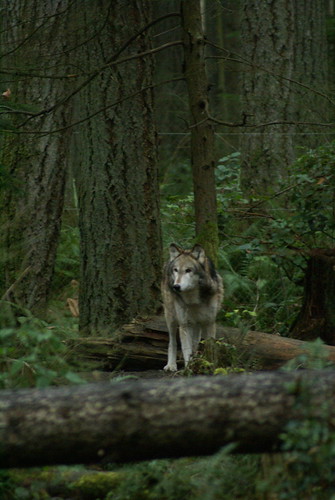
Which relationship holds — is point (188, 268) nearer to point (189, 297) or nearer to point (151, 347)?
point (189, 297)

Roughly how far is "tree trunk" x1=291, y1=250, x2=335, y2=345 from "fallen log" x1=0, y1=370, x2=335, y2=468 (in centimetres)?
503

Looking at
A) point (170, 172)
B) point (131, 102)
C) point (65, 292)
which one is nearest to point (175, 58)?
point (170, 172)

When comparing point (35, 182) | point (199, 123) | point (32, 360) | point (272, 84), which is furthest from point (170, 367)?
point (272, 84)

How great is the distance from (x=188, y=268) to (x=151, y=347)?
108 cm

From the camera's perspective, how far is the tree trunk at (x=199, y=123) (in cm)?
842

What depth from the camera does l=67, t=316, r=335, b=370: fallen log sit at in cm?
781

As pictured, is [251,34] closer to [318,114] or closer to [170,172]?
[318,114]

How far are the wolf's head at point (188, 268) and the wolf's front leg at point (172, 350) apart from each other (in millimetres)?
515

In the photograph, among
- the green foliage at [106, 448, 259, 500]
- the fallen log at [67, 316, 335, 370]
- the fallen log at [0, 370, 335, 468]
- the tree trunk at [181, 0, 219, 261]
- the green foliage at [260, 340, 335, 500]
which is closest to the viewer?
the green foliage at [260, 340, 335, 500]

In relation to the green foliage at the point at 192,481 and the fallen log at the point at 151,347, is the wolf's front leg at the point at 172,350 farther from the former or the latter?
the green foliage at the point at 192,481

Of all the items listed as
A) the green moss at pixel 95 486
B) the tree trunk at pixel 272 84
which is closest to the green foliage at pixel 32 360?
the green moss at pixel 95 486

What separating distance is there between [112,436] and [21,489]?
1.01 meters

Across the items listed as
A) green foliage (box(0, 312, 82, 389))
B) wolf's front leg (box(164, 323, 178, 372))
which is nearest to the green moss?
green foliage (box(0, 312, 82, 389))

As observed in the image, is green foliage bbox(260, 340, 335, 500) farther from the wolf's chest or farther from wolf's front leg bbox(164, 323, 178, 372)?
the wolf's chest
